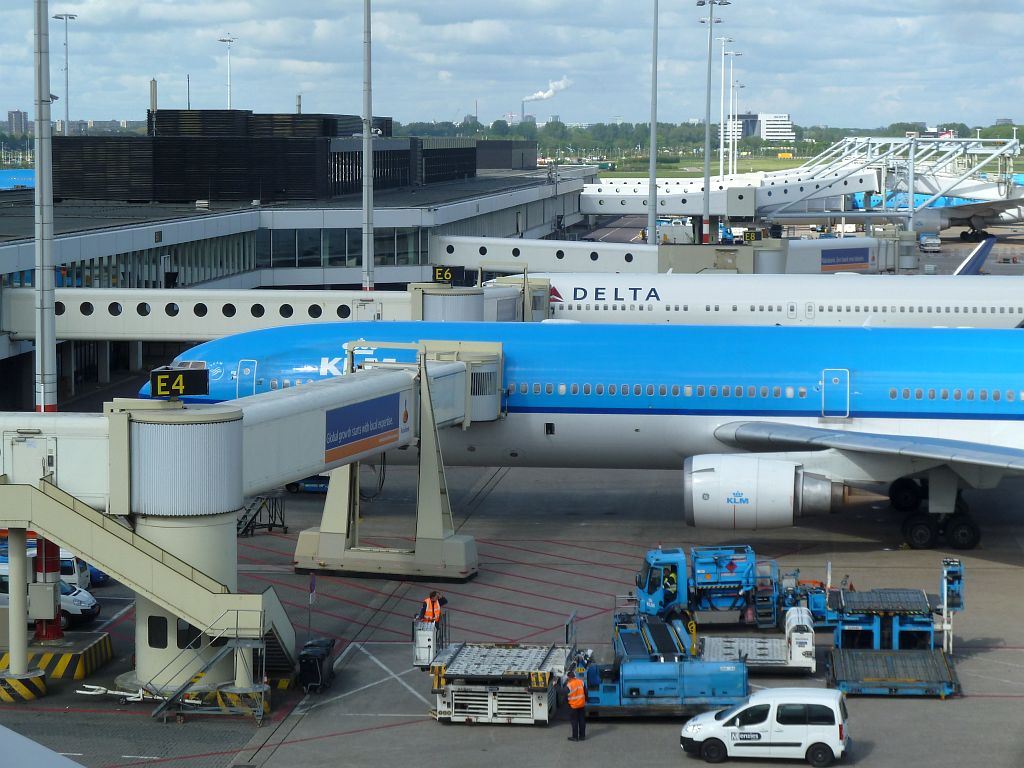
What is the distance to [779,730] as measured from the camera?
23.9 metres

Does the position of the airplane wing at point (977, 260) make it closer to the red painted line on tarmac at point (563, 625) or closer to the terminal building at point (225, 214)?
the terminal building at point (225, 214)

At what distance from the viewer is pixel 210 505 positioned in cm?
2602

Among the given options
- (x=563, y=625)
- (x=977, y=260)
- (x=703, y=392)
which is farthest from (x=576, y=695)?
(x=977, y=260)

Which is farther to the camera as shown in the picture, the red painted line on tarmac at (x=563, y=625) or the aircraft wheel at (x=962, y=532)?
the aircraft wheel at (x=962, y=532)

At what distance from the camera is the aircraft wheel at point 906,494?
40750 mm

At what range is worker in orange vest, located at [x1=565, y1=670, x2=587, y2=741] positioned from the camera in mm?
24656

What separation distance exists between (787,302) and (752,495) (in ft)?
86.2

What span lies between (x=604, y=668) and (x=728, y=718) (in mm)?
3329

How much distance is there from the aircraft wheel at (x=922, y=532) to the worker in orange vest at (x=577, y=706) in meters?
15.9

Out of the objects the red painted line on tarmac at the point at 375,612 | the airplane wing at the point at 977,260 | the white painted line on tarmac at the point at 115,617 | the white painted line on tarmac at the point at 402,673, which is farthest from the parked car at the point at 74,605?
the airplane wing at the point at 977,260

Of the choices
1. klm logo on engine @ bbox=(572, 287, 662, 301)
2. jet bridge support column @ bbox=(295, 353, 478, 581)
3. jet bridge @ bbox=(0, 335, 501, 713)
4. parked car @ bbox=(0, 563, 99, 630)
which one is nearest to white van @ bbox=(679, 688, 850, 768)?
jet bridge @ bbox=(0, 335, 501, 713)

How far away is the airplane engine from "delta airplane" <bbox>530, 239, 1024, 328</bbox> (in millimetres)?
24647

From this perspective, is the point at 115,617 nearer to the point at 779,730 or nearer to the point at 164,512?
the point at 164,512

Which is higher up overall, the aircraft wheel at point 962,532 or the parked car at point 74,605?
the aircraft wheel at point 962,532
